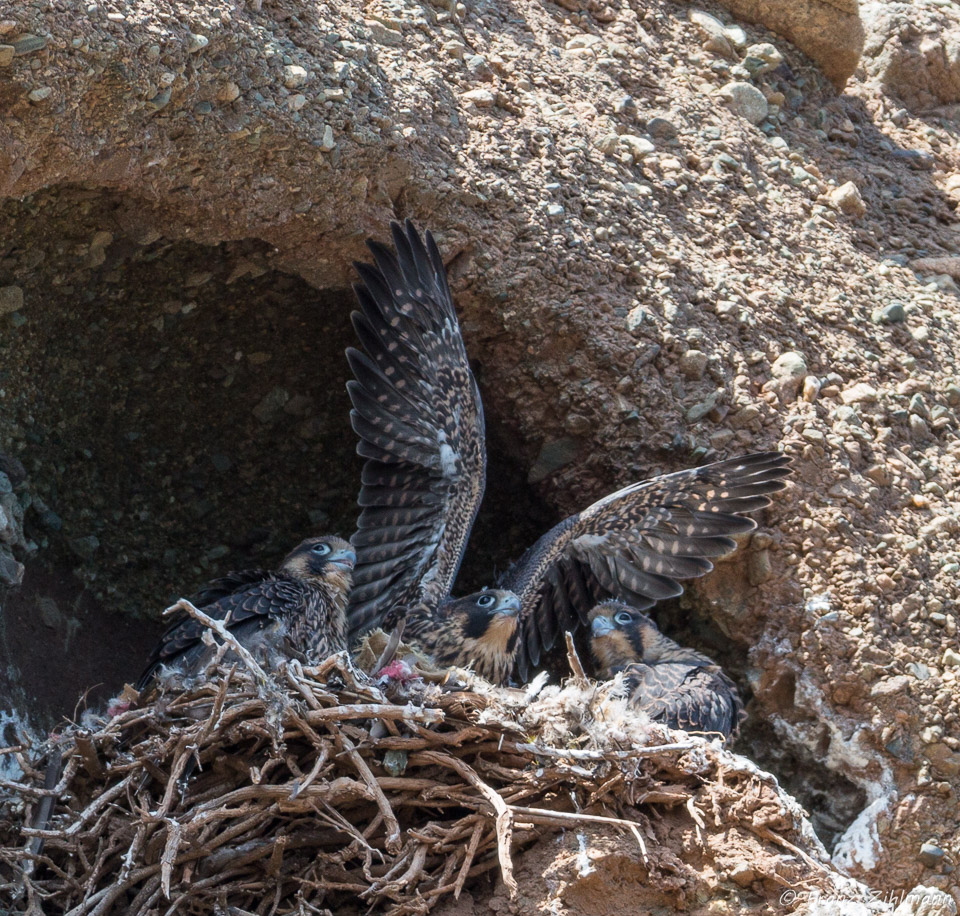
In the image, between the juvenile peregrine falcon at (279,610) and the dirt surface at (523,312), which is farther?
the dirt surface at (523,312)

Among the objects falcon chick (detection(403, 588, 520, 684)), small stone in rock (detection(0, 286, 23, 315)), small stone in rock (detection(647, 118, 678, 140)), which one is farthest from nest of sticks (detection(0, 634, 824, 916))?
small stone in rock (detection(647, 118, 678, 140))

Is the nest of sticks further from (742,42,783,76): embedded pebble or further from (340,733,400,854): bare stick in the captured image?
(742,42,783,76): embedded pebble

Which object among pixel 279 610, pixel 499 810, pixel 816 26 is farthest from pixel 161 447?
pixel 816 26

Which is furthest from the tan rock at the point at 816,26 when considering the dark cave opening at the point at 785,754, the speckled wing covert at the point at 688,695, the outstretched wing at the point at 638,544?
the speckled wing covert at the point at 688,695

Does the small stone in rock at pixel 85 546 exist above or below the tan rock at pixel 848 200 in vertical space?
below

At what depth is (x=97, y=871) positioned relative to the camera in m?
3.40

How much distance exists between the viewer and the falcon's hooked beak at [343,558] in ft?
15.1

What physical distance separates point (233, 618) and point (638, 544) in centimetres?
153

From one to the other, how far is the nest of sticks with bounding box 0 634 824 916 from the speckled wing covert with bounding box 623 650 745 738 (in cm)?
46

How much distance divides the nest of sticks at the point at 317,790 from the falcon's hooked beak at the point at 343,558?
854 mm

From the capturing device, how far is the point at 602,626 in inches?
188

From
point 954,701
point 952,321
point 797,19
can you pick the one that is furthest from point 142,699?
point 797,19

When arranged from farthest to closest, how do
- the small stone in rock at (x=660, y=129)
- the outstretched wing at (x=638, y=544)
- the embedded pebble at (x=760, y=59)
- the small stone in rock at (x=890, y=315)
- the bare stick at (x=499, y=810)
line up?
the embedded pebble at (x=760, y=59), the small stone in rock at (x=660, y=129), the small stone in rock at (x=890, y=315), the outstretched wing at (x=638, y=544), the bare stick at (x=499, y=810)

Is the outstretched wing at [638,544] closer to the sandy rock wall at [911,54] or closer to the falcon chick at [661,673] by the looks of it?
the falcon chick at [661,673]
